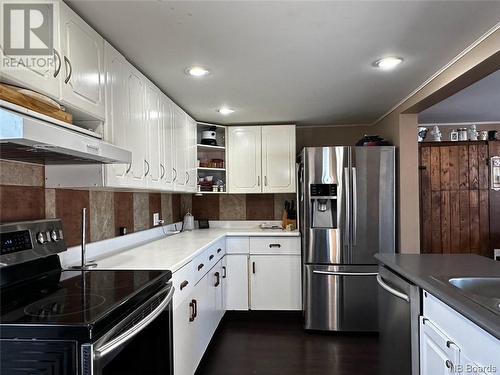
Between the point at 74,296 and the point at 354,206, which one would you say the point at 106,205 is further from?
the point at 354,206

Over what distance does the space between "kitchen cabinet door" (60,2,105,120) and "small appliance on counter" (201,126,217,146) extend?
2012 millimetres

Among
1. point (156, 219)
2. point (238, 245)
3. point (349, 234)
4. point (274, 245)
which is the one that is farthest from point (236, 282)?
point (349, 234)

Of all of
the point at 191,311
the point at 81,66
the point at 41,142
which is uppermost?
the point at 81,66

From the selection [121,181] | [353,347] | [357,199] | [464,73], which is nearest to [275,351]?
[353,347]

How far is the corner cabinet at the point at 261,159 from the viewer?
3727 millimetres

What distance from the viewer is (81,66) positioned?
151 cm

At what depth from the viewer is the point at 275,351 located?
2709mm

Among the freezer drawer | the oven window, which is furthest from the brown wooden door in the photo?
the oven window

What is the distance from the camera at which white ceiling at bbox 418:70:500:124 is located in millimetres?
A: 2816

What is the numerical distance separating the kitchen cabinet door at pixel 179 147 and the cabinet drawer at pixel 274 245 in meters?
0.96

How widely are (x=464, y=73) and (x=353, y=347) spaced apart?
2.25m

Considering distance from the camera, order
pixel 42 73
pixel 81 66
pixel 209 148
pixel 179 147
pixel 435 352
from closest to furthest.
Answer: pixel 42 73 < pixel 435 352 < pixel 81 66 < pixel 179 147 < pixel 209 148

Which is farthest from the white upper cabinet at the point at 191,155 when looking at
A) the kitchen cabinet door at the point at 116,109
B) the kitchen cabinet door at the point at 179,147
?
the kitchen cabinet door at the point at 116,109

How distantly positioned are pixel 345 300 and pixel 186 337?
1678 millimetres
